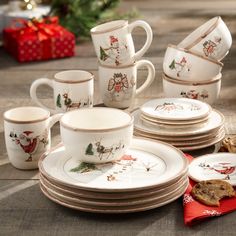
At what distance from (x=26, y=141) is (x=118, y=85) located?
0.48 meters

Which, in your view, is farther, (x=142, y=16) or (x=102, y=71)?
(x=142, y=16)

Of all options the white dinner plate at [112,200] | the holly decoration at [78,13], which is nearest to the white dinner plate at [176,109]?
the white dinner plate at [112,200]

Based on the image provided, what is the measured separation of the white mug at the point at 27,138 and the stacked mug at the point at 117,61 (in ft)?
1.34

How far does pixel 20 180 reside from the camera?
1.46 meters

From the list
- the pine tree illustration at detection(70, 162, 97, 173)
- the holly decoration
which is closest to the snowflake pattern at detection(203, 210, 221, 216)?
the pine tree illustration at detection(70, 162, 97, 173)

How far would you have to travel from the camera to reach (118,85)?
6.25 feet

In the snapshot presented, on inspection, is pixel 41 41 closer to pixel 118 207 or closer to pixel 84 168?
pixel 84 168

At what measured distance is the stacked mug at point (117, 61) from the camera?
1.86m

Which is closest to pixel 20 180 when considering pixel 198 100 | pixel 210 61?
pixel 198 100

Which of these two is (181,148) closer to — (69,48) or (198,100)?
(198,100)

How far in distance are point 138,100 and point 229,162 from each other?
0.57m

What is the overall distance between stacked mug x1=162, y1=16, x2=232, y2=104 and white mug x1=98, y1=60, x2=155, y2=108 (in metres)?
0.10

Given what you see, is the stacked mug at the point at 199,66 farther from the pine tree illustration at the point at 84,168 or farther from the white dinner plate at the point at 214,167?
the pine tree illustration at the point at 84,168

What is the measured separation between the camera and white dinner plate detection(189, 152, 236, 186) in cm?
141
